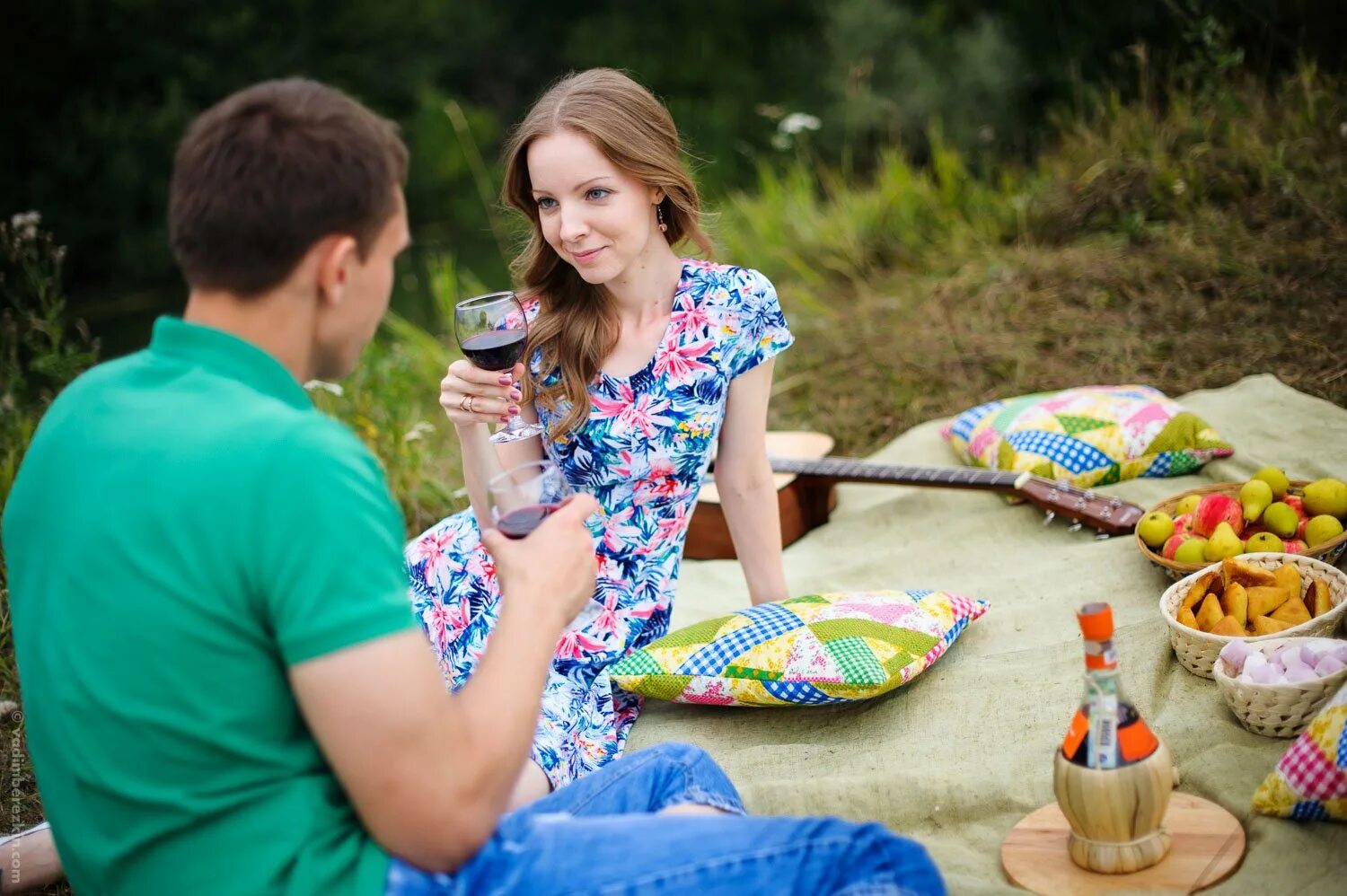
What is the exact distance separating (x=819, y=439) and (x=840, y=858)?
3.18 metres

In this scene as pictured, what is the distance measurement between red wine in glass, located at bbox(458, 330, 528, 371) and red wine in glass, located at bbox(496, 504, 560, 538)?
28.5 inches

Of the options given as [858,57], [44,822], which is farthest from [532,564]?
[858,57]

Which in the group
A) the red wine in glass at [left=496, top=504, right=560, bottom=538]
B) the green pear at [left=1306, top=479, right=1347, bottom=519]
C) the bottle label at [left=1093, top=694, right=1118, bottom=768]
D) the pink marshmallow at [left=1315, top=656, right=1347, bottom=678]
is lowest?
the green pear at [left=1306, top=479, right=1347, bottom=519]

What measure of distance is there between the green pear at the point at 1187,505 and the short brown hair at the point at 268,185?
2.62m

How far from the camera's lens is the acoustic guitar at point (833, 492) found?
379 centimetres

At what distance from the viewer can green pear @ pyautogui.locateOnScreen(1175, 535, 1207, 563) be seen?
3.15 metres

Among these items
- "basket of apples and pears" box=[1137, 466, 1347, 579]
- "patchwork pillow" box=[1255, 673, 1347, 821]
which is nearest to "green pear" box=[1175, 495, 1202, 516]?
"basket of apples and pears" box=[1137, 466, 1347, 579]

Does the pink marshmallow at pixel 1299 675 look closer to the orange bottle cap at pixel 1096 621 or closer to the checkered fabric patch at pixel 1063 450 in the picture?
the orange bottle cap at pixel 1096 621

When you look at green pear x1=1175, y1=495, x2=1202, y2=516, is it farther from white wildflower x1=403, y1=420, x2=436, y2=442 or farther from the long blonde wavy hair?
white wildflower x1=403, y1=420, x2=436, y2=442

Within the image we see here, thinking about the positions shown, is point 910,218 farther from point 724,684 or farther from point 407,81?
point 407,81

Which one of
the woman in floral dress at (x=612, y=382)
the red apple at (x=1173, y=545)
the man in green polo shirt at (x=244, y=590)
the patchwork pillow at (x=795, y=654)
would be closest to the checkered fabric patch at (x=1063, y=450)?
the red apple at (x=1173, y=545)

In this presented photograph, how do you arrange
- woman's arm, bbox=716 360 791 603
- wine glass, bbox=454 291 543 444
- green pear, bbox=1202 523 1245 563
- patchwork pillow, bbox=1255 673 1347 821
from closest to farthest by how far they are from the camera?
patchwork pillow, bbox=1255 673 1347 821, wine glass, bbox=454 291 543 444, green pear, bbox=1202 523 1245 563, woman's arm, bbox=716 360 791 603

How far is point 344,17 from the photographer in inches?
624

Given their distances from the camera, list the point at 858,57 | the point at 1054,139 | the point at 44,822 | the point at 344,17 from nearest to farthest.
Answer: the point at 44,822 < the point at 1054,139 < the point at 858,57 < the point at 344,17
